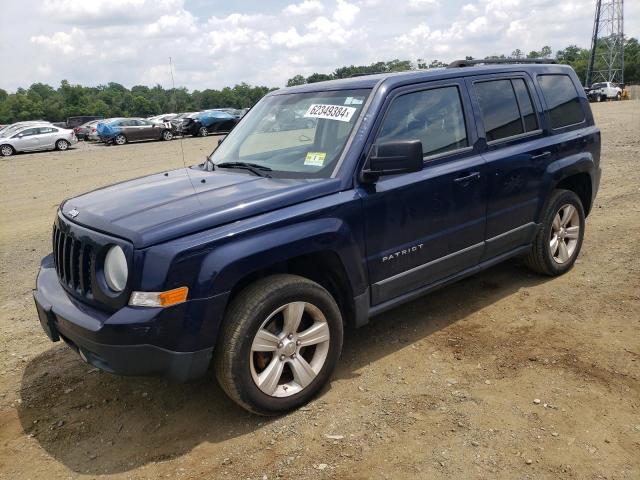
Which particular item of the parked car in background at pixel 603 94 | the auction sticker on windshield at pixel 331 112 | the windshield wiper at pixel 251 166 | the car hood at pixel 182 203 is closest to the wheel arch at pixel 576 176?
the auction sticker on windshield at pixel 331 112

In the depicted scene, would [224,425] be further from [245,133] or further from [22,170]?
[22,170]

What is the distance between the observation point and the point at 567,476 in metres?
2.71

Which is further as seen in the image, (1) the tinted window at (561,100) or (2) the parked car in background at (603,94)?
(2) the parked car in background at (603,94)

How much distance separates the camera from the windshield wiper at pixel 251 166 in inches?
150

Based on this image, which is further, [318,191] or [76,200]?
[76,200]

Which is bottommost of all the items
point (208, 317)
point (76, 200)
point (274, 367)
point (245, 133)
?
point (274, 367)

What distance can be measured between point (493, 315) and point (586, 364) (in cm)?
96

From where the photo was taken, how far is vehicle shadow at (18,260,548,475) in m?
3.15

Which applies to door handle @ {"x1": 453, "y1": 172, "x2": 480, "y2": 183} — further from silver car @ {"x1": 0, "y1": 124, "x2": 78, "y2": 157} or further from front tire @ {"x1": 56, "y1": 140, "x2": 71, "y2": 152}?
front tire @ {"x1": 56, "y1": 140, "x2": 71, "y2": 152}

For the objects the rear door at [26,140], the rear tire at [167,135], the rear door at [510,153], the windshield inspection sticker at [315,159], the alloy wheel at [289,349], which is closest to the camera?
the alloy wheel at [289,349]

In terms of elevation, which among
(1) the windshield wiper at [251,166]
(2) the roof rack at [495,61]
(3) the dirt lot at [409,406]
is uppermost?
(2) the roof rack at [495,61]

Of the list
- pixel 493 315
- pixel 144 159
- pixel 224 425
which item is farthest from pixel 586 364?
pixel 144 159

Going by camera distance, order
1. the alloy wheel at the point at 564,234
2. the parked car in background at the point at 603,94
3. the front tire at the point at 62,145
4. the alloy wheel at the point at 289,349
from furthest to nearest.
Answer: the parked car in background at the point at 603,94 → the front tire at the point at 62,145 → the alloy wheel at the point at 564,234 → the alloy wheel at the point at 289,349

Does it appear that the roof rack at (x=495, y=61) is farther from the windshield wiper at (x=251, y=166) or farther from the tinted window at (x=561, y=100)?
the windshield wiper at (x=251, y=166)
